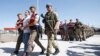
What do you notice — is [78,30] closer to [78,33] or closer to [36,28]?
[78,33]

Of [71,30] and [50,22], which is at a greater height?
[50,22]

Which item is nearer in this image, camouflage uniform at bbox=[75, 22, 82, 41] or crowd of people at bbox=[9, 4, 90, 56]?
crowd of people at bbox=[9, 4, 90, 56]

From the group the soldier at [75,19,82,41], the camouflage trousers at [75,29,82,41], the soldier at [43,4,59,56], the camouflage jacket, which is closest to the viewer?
the soldier at [43,4,59,56]

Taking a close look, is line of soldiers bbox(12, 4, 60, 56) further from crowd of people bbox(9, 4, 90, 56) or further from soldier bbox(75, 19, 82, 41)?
soldier bbox(75, 19, 82, 41)

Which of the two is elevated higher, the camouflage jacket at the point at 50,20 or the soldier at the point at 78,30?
the camouflage jacket at the point at 50,20

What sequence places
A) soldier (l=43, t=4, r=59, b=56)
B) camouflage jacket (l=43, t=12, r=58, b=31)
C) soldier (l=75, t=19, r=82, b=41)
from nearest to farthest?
soldier (l=43, t=4, r=59, b=56) → camouflage jacket (l=43, t=12, r=58, b=31) → soldier (l=75, t=19, r=82, b=41)

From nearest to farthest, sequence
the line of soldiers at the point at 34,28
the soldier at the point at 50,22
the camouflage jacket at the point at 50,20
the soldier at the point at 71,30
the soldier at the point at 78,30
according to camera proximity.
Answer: the line of soldiers at the point at 34,28 < the soldier at the point at 50,22 < the camouflage jacket at the point at 50,20 < the soldier at the point at 78,30 < the soldier at the point at 71,30

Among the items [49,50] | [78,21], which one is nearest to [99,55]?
[49,50]

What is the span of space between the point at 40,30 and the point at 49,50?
3.41 ft

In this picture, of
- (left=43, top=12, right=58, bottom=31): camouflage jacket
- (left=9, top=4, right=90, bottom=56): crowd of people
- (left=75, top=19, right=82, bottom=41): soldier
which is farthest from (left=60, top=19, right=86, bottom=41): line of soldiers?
(left=43, top=12, right=58, bottom=31): camouflage jacket

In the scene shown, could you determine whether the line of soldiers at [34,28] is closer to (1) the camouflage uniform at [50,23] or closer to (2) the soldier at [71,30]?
(1) the camouflage uniform at [50,23]

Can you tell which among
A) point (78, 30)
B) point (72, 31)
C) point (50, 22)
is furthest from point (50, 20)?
point (72, 31)

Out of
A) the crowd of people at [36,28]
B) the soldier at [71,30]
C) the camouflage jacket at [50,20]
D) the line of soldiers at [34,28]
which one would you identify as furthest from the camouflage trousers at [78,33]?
the camouflage jacket at [50,20]

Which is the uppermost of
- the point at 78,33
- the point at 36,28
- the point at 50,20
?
the point at 50,20
